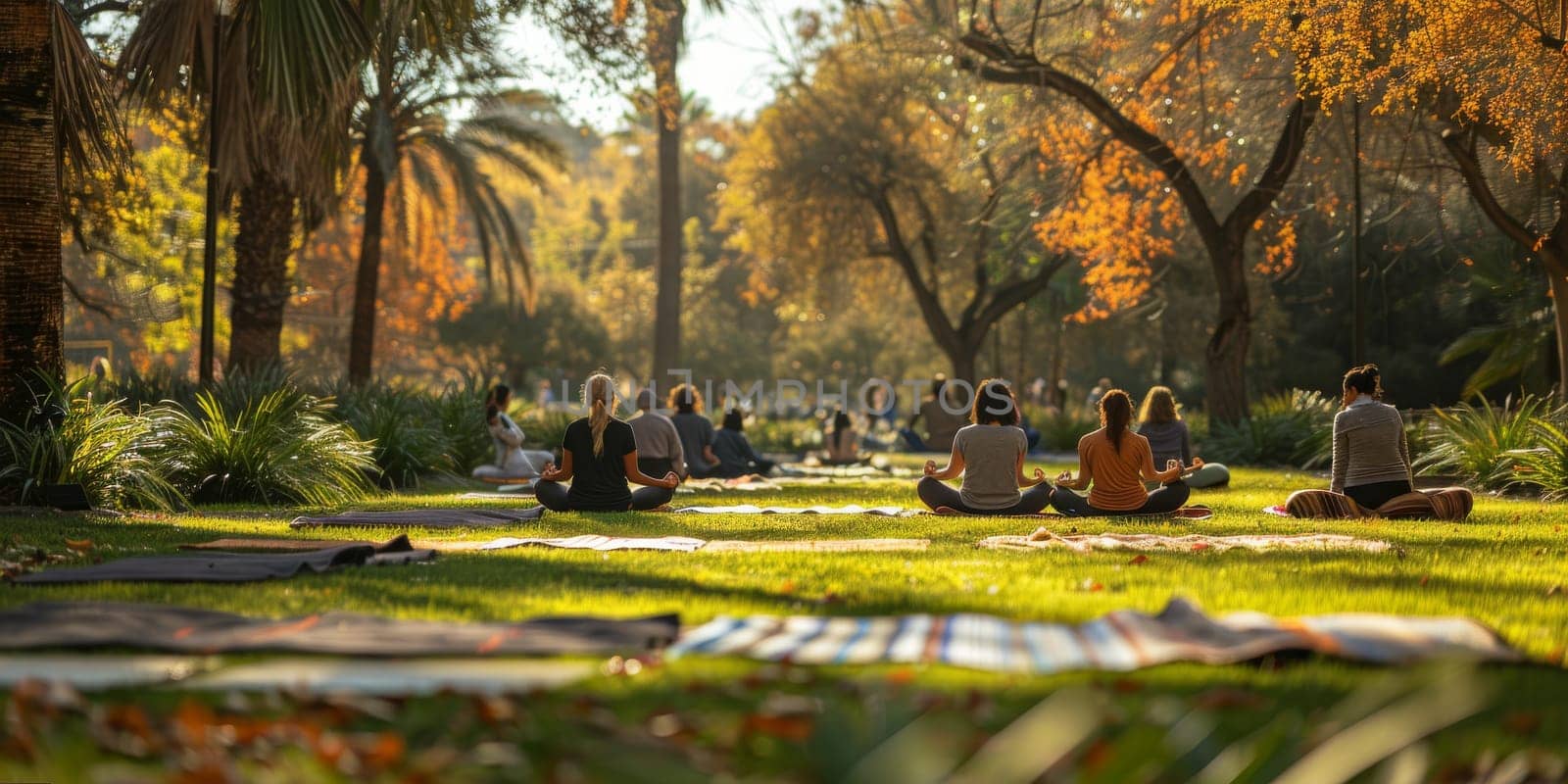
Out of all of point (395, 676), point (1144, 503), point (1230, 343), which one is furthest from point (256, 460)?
point (1230, 343)

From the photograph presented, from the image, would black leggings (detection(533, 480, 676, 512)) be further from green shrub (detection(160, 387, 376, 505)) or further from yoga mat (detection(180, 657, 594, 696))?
yoga mat (detection(180, 657, 594, 696))

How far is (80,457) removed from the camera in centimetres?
1209

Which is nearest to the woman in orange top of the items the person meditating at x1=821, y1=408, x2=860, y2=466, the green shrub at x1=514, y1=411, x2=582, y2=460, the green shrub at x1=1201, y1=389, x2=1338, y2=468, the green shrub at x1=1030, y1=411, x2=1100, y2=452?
the green shrub at x1=1201, y1=389, x2=1338, y2=468

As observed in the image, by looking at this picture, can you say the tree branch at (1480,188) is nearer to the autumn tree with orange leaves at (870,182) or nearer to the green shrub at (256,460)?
the green shrub at (256,460)

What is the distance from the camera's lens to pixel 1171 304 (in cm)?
4328

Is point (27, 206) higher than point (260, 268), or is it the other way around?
point (260, 268)

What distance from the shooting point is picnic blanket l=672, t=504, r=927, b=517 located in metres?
13.1

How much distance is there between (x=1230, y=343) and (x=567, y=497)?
14605mm

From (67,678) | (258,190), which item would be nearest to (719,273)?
(258,190)

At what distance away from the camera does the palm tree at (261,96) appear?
1147 centimetres

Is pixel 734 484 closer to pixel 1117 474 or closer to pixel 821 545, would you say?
pixel 1117 474

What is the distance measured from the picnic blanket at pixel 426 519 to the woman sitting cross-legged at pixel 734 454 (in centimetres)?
739

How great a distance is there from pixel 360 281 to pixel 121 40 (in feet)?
17.4

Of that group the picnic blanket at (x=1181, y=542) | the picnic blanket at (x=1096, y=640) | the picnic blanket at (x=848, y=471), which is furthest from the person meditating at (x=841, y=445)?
the picnic blanket at (x=1096, y=640)
